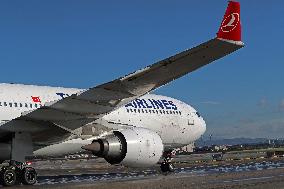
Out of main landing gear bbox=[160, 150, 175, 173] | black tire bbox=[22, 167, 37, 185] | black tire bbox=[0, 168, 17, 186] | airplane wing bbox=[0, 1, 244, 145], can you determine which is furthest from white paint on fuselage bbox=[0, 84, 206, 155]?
black tire bbox=[0, 168, 17, 186]

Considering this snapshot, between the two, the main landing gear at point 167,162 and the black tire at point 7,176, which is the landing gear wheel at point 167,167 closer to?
the main landing gear at point 167,162

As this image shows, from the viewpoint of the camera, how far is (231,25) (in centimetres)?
1231

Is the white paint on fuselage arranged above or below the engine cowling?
above

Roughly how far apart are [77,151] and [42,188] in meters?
3.97

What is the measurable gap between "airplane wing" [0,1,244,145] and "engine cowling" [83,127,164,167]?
1.02 metres

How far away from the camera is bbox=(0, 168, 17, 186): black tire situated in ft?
57.4

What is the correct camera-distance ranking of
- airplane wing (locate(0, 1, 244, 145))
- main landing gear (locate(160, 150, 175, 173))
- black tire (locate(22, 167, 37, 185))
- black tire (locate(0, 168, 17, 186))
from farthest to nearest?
main landing gear (locate(160, 150, 175, 173))
black tire (locate(22, 167, 37, 185))
black tire (locate(0, 168, 17, 186))
airplane wing (locate(0, 1, 244, 145))

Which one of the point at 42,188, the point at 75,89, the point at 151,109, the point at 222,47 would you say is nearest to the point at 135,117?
the point at 151,109

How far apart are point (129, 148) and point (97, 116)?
5.41ft

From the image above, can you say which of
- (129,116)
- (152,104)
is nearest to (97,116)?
(129,116)

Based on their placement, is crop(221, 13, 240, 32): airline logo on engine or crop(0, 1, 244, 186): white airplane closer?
crop(221, 13, 240, 32): airline logo on engine

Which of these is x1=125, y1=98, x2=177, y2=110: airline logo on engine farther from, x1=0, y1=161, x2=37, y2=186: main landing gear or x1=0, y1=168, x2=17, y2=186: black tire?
x1=0, y1=168, x2=17, y2=186: black tire

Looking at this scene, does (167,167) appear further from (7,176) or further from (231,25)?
(231,25)

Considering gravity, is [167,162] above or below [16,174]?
above
